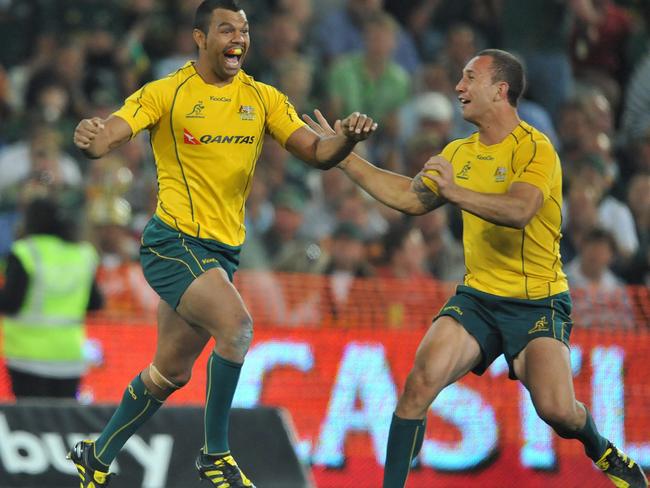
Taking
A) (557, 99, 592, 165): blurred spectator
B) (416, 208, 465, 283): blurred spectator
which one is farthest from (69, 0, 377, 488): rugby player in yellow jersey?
(557, 99, 592, 165): blurred spectator

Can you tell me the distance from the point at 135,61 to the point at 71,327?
169 inches

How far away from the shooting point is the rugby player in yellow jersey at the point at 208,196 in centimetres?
735

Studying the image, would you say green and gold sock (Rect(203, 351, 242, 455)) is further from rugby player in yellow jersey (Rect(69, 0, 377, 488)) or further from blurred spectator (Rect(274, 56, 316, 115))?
blurred spectator (Rect(274, 56, 316, 115))

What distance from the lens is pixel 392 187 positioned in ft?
26.4

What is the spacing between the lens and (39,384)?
410 inches

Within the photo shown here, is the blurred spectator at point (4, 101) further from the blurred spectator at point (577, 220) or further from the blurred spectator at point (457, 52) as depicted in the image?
the blurred spectator at point (577, 220)

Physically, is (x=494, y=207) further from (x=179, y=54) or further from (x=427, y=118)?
(x=179, y=54)

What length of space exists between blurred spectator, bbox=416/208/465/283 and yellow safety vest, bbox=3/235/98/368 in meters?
3.57

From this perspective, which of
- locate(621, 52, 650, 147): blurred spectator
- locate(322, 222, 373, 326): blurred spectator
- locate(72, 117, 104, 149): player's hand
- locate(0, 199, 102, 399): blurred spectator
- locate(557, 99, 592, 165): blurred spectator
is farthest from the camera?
locate(621, 52, 650, 147): blurred spectator

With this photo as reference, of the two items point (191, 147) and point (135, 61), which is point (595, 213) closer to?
point (135, 61)

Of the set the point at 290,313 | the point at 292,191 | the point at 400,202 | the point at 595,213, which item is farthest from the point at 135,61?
the point at 400,202

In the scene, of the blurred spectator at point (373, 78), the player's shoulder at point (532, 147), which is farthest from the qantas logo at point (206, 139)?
the blurred spectator at point (373, 78)

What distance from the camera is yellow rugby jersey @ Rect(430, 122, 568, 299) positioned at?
782cm

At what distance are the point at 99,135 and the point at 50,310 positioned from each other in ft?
11.7
